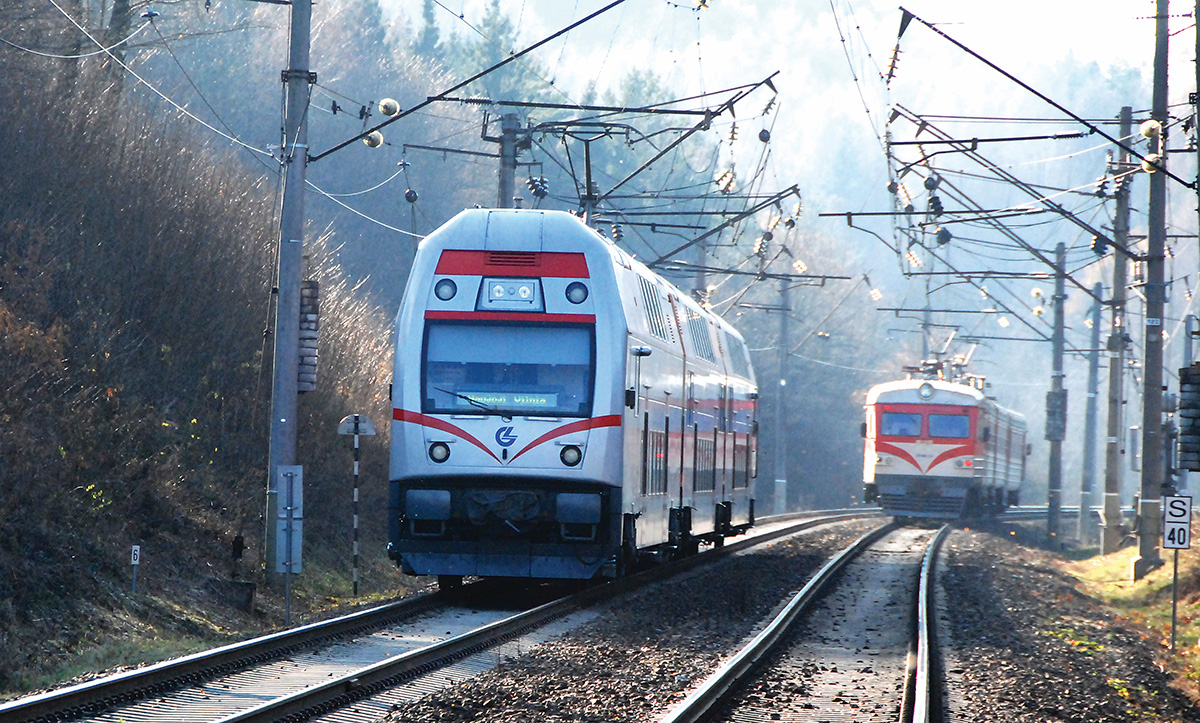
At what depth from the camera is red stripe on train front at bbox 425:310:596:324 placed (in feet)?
48.3

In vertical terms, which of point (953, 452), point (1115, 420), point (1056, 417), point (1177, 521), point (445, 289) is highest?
point (445, 289)

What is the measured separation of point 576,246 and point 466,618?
13.1 feet

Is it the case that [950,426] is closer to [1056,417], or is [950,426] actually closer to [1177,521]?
[1056,417]

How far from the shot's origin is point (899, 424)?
120ft

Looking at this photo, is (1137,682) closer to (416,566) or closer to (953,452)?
(416,566)

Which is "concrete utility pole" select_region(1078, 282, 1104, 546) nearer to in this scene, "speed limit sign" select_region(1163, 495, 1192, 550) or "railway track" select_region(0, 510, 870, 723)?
"speed limit sign" select_region(1163, 495, 1192, 550)

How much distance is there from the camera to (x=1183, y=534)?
16.8m

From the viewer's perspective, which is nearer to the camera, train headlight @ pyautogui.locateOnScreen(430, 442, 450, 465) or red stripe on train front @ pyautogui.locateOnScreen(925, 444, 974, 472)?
train headlight @ pyautogui.locateOnScreen(430, 442, 450, 465)

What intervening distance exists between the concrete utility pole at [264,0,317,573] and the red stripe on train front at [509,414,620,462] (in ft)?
A: 11.2

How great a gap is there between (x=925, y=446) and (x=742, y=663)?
25700mm

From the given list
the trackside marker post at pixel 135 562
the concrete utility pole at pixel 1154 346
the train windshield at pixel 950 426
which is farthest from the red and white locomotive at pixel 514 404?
the train windshield at pixel 950 426

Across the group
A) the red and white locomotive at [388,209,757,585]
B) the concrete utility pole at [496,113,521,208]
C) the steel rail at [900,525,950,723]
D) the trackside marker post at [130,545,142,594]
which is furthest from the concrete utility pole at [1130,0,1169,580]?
the trackside marker post at [130,545,142,594]

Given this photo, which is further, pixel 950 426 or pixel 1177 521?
pixel 950 426

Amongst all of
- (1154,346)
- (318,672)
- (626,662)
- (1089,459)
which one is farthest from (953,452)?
(318,672)
